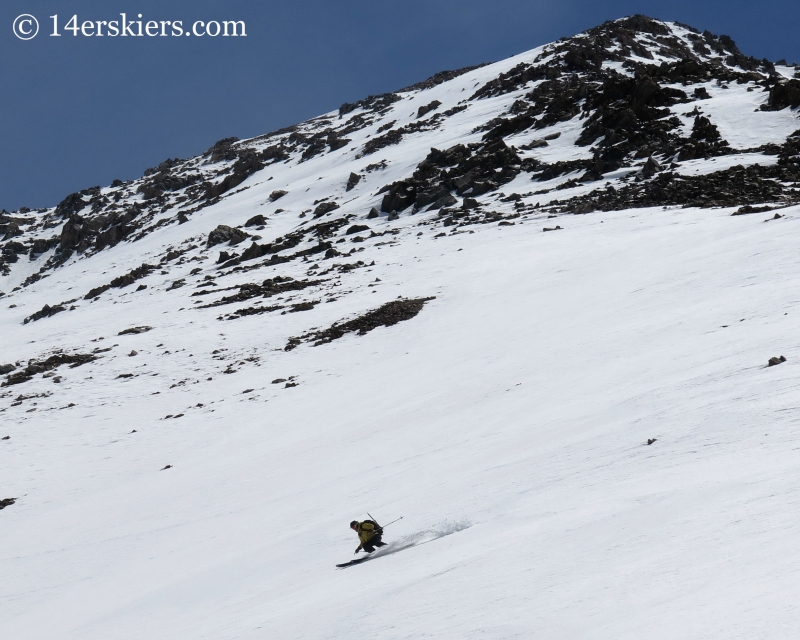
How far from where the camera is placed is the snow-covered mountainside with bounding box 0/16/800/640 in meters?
6.09

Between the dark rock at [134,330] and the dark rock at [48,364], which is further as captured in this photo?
the dark rock at [134,330]

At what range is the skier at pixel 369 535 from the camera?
900 cm

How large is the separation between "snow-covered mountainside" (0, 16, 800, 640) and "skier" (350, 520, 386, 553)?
296 millimetres

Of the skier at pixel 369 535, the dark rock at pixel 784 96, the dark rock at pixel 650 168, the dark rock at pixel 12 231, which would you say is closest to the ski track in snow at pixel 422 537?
the skier at pixel 369 535

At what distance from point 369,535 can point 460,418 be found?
5.29 m

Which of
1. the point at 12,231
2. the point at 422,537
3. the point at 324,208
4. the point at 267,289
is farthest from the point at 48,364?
the point at 12,231

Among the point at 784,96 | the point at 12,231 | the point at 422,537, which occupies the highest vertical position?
the point at 12,231

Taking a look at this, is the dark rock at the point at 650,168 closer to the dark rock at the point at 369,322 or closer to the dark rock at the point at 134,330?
the dark rock at the point at 369,322

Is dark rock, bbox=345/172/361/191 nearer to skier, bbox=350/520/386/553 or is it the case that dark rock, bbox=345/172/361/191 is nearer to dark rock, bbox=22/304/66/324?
dark rock, bbox=22/304/66/324

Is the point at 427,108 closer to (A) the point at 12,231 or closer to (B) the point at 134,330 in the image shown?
(B) the point at 134,330

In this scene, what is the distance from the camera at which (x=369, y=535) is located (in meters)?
9.05

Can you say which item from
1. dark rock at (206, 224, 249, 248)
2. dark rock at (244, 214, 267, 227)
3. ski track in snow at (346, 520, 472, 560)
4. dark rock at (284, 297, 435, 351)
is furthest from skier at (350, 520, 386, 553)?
dark rock at (244, 214, 267, 227)

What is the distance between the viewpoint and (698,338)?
496 inches

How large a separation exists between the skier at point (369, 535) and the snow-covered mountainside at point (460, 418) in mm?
296
